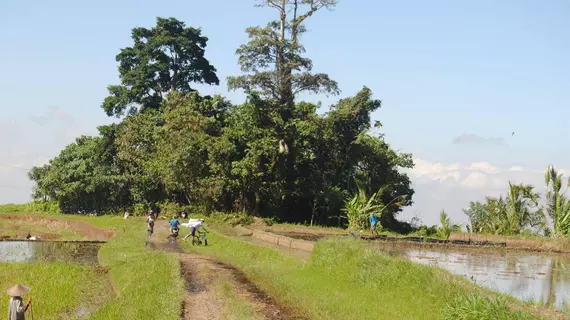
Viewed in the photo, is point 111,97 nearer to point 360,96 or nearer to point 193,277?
point 360,96

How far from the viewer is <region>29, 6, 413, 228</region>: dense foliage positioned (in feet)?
125

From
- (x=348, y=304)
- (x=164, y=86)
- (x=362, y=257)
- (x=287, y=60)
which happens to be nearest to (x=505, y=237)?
(x=287, y=60)

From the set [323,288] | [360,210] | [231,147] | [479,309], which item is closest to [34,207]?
[231,147]

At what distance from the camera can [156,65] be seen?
151 ft

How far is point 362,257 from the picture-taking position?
15.9 m

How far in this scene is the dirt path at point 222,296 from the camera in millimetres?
12680

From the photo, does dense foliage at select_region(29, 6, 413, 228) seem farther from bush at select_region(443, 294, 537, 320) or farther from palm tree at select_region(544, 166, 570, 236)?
bush at select_region(443, 294, 537, 320)

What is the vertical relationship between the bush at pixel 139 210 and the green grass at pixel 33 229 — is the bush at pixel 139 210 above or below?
above

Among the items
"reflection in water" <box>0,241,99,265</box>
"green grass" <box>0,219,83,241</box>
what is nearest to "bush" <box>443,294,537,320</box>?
"reflection in water" <box>0,241,99,265</box>

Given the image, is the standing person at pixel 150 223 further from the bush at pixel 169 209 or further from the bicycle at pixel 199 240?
the bush at pixel 169 209

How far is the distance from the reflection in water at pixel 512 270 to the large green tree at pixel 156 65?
25.5 m

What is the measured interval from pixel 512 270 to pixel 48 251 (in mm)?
21664

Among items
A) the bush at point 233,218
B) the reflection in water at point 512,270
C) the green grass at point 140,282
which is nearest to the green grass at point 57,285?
the green grass at point 140,282

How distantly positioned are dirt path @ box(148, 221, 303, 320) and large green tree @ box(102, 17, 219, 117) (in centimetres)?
2863
